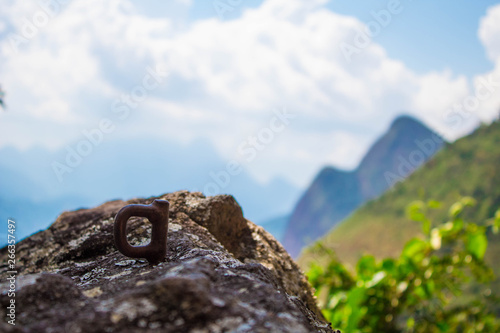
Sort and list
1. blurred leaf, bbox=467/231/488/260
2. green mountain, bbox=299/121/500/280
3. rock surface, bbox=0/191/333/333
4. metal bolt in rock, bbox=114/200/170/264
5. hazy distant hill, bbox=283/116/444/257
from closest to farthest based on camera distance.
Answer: rock surface, bbox=0/191/333/333 → metal bolt in rock, bbox=114/200/170/264 → blurred leaf, bbox=467/231/488/260 → green mountain, bbox=299/121/500/280 → hazy distant hill, bbox=283/116/444/257

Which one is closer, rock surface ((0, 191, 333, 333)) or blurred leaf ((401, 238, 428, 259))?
rock surface ((0, 191, 333, 333))

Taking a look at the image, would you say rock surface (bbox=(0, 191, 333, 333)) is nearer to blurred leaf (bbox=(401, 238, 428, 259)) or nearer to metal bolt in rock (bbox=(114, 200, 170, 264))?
metal bolt in rock (bbox=(114, 200, 170, 264))

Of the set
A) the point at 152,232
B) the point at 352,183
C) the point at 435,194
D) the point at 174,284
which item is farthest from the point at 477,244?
the point at 352,183

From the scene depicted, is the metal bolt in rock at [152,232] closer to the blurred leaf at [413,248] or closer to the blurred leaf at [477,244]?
the blurred leaf at [413,248]

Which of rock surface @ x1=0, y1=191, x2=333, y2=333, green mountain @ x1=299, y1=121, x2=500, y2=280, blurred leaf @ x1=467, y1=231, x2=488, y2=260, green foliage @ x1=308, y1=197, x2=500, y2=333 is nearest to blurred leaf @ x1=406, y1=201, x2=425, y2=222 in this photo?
green foliage @ x1=308, y1=197, x2=500, y2=333

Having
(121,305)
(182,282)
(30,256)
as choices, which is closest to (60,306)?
(121,305)

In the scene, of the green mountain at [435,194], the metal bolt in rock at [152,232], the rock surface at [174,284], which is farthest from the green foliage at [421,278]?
the green mountain at [435,194]
